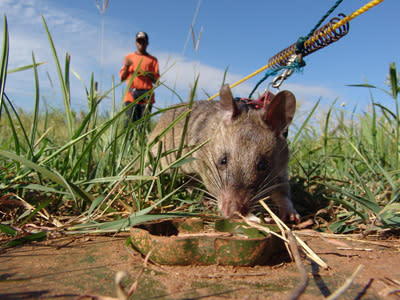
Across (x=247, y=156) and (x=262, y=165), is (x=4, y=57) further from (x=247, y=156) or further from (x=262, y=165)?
(x=262, y=165)

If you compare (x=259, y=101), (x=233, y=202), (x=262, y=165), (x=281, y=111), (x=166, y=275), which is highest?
(x=259, y=101)

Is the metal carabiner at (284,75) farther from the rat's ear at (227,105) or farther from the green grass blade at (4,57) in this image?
the green grass blade at (4,57)

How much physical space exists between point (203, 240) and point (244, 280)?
0.27 meters

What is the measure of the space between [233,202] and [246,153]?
0.47m

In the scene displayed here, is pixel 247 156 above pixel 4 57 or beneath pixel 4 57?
beneath

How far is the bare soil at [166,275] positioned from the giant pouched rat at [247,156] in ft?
2.63

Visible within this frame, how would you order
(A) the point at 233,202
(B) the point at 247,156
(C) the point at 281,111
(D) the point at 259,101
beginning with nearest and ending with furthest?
(A) the point at 233,202 → (B) the point at 247,156 → (C) the point at 281,111 → (D) the point at 259,101

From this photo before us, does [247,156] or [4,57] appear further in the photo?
[247,156]

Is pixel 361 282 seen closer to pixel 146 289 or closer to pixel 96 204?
pixel 146 289

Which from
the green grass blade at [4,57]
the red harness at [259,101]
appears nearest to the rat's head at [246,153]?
the red harness at [259,101]

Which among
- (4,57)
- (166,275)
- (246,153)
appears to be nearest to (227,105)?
(246,153)

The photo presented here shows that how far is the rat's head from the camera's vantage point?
2.50 meters

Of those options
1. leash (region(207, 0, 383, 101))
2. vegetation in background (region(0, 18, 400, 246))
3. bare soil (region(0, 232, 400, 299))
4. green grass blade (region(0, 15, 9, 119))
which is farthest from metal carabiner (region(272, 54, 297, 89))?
green grass blade (region(0, 15, 9, 119))

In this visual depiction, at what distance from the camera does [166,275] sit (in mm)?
1412
